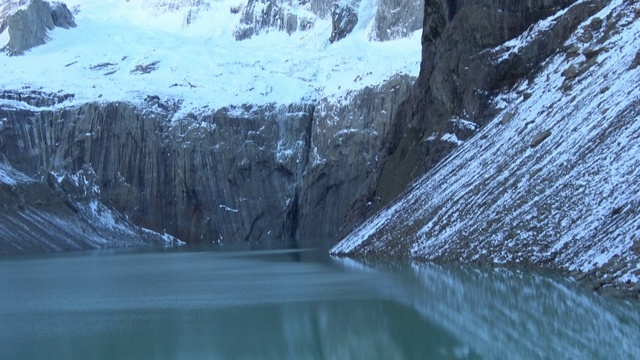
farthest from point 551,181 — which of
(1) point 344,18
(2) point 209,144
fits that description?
(1) point 344,18

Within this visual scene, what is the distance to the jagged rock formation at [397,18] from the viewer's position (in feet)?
544

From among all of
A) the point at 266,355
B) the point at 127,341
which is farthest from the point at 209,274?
the point at 266,355

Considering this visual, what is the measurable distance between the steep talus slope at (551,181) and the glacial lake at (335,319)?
7.11 ft

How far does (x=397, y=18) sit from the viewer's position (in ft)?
558

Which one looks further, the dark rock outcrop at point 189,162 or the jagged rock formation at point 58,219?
the dark rock outcrop at point 189,162

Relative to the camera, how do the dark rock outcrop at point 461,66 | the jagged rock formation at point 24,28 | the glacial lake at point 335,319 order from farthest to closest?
1. the jagged rock formation at point 24,28
2. the dark rock outcrop at point 461,66
3. the glacial lake at point 335,319

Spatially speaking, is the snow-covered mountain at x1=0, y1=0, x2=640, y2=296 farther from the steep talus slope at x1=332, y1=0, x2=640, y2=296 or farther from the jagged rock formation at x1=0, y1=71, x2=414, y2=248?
the jagged rock formation at x1=0, y1=71, x2=414, y2=248

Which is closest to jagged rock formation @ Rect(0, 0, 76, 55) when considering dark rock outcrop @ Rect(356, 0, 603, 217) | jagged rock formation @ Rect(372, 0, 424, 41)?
jagged rock formation @ Rect(372, 0, 424, 41)

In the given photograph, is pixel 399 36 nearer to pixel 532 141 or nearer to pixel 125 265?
pixel 125 265

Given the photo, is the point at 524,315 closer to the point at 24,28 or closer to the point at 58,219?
the point at 58,219

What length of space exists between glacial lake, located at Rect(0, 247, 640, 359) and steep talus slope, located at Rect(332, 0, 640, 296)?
7.11 feet

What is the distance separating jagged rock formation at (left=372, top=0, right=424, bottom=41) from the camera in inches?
6526

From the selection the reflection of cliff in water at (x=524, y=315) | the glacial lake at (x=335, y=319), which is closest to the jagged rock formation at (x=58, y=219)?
the glacial lake at (x=335, y=319)

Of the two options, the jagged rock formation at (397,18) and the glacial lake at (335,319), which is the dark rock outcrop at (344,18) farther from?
the glacial lake at (335,319)
